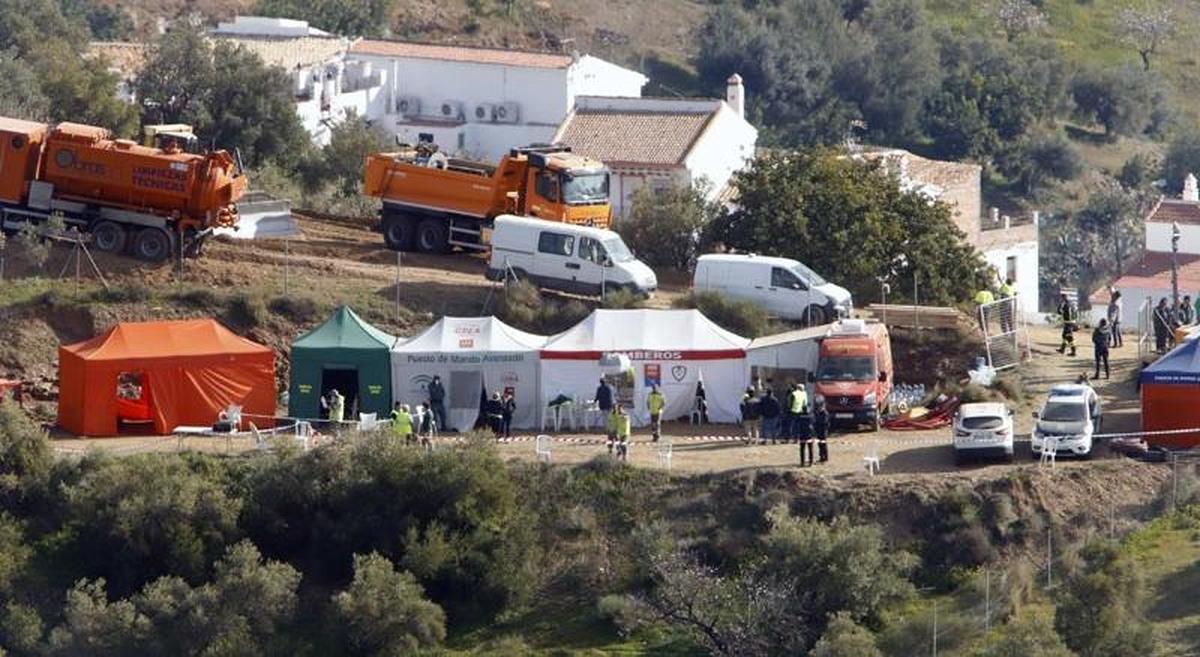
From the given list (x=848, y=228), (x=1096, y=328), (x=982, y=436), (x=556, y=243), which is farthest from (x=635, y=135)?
(x=982, y=436)

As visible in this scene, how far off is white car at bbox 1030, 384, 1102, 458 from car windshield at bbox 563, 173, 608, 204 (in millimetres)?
13081

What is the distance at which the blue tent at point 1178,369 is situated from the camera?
46.9 meters

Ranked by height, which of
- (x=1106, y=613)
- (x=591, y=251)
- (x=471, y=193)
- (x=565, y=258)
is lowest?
(x=1106, y=613)

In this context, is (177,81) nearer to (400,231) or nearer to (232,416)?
(400,231)

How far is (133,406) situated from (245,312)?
13.9 feet

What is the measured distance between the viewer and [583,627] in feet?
146

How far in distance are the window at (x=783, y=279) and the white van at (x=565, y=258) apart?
2202mm

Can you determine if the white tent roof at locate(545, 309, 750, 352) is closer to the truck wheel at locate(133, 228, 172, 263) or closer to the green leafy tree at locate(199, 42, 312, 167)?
the truck wheel at locate(133, 228, 172, 263)

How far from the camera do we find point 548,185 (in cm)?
5719

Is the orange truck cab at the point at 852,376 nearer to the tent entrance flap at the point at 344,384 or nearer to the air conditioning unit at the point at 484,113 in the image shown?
the tent entrance flap at the point at 344,384

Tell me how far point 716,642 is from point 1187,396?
9008mm

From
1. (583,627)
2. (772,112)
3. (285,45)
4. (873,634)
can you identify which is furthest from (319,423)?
(772,112)

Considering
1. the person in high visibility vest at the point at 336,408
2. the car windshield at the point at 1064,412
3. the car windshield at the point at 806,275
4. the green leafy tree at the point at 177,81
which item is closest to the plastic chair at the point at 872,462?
the car windshield at the point at 1064,412

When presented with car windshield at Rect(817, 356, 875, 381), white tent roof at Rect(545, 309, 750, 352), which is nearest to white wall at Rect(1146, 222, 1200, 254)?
white tent roof at Rect(545, 309, 750, 352)
